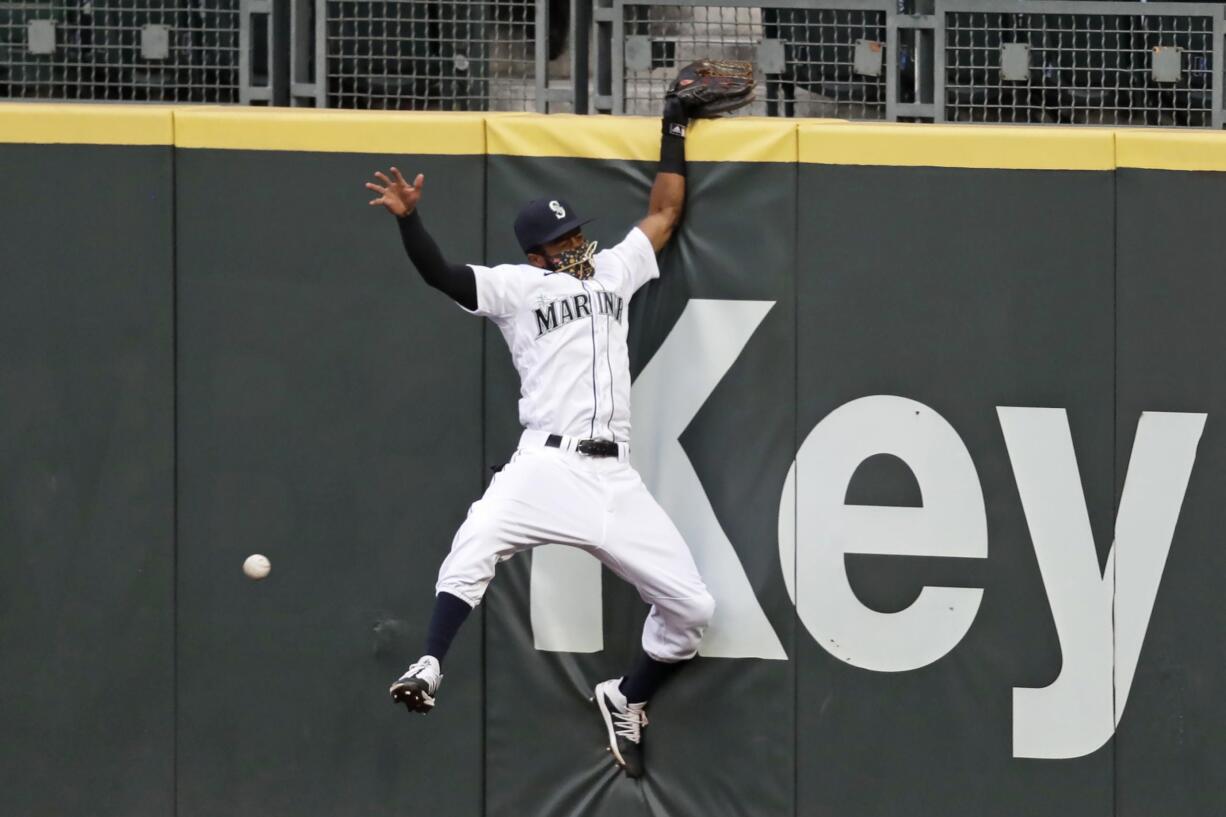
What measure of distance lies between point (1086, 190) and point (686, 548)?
1.91 metres

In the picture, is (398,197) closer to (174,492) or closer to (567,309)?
(567,309)

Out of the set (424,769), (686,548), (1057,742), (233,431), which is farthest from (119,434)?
(1057,742)

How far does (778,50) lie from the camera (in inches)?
229

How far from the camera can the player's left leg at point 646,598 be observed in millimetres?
5039

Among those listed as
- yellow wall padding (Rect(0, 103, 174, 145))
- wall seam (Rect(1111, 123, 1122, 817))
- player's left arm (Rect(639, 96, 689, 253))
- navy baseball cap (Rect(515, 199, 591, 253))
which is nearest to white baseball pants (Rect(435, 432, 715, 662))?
navy baseball cap (Rect(515, 199, 591, 253))

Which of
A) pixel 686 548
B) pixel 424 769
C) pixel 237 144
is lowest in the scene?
pixel 424 769

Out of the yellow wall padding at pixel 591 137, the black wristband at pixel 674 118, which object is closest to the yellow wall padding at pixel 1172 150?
the yellow wall padding at pixel 591 137

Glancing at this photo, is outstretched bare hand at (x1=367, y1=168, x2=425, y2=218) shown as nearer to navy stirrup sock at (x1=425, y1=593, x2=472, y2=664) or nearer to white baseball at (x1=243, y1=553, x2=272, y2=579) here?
navy stirrup sock at (x1=425, y1=593, x2=472, y2=664)

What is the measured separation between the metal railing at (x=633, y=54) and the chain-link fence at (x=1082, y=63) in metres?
0.01

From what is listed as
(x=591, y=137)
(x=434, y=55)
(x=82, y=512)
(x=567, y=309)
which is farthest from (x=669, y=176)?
(x=82, y=512)

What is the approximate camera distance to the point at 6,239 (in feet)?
17.7

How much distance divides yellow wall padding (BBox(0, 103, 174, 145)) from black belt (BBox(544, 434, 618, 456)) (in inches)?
70.9

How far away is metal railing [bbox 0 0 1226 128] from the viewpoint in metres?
5.82

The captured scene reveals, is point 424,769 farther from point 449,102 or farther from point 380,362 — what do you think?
point 449,102
